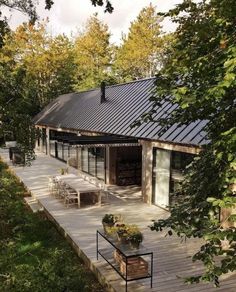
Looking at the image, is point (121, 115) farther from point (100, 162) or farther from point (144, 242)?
point (144, 242)

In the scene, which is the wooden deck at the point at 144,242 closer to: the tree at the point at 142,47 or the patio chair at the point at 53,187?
the patio chair at the point at 53,187

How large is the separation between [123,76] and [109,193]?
109ft

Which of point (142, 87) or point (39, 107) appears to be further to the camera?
point (39, 107)

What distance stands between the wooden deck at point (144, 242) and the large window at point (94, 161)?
235 cm

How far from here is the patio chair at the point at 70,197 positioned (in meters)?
14.5

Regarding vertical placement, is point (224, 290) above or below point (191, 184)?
below

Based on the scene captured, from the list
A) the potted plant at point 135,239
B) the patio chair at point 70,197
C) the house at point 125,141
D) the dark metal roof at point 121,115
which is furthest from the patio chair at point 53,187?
the potted plant at point 135,239

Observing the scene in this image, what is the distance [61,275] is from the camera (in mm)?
4098

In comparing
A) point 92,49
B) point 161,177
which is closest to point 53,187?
point 161,177

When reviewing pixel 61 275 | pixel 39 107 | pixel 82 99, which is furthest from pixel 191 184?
pixel 39 107

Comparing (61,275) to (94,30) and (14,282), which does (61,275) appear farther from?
Answer: (94,30)

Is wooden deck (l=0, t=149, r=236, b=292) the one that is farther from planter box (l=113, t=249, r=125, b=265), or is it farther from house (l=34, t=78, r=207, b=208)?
house (l=34, t=78, r=207, b=208)

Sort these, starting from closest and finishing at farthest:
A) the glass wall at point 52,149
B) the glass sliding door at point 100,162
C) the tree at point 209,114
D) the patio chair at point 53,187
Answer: the tree at point 209,114 < the patio chair at point 53,187 < the glass sliding door at point 100,162 < the glass wall at point 52,149

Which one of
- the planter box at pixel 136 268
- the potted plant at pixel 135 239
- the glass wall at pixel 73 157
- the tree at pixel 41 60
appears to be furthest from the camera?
the tree at pixel 41 60
